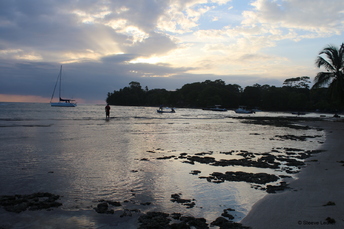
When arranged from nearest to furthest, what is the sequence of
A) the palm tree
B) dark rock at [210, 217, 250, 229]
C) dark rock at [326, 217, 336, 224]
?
dark rock at [326, 217, 336, 224] < dark rock at [210, 217, 250, 229] < the palm tree

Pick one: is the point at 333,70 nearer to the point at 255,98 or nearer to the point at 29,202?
the point at 29,202

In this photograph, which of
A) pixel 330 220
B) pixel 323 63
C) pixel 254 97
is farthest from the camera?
pixel 254 97

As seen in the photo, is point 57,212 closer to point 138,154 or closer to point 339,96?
point 138,154

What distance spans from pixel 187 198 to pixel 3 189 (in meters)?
4.69

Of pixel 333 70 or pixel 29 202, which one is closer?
pixel 29 202

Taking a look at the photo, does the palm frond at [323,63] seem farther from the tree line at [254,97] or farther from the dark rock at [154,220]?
the tree line at [254,97]

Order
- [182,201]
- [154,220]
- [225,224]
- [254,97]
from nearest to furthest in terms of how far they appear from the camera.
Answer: [225,224] < [154,220] < [182,201] < [254,97]

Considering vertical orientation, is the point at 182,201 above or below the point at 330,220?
below

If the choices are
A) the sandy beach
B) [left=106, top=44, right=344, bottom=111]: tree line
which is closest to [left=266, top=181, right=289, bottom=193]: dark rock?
the sandy beach

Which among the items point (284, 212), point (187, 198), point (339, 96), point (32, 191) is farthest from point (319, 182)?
point (339, 96)

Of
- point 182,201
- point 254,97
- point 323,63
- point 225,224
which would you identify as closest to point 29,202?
point 182,201

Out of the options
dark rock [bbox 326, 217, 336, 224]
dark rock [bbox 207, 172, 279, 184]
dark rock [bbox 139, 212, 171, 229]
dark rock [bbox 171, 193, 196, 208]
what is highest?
dark rock [bbox 326, 217, 336, 224]

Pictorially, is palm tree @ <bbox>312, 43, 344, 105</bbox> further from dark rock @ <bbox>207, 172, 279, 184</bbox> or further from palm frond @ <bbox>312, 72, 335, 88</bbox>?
dark rock @ <bbox>207, 172, 279, 184</bbox>

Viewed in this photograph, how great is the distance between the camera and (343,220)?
4.72 m
